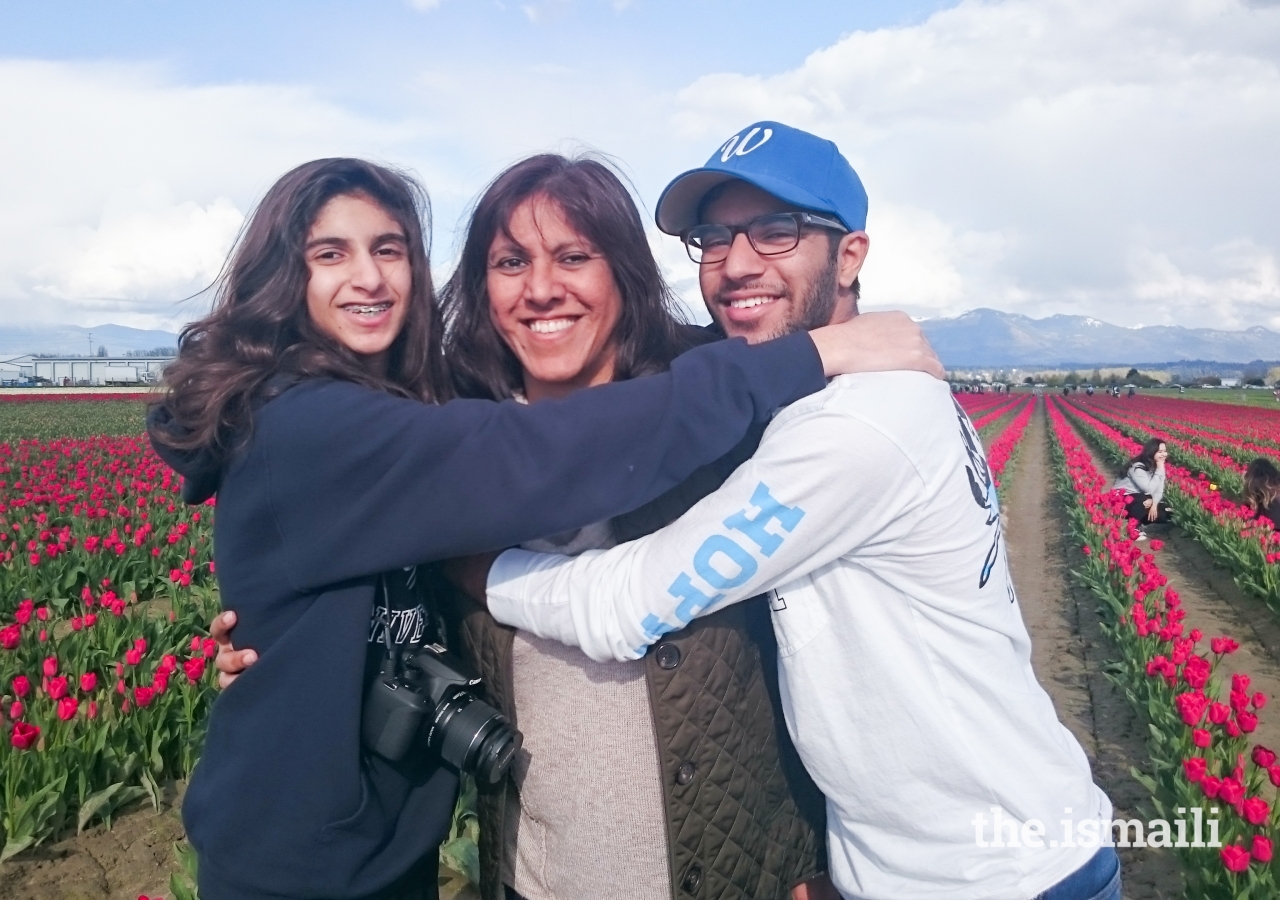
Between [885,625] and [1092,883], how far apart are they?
574 millimetres

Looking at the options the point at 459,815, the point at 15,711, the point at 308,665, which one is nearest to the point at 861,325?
the point at 308,665

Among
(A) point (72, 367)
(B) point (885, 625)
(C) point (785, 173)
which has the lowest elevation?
(A) point (72, 367)

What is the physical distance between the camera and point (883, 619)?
1503 millimetres

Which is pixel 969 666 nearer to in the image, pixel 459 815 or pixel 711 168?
pixel 711 168

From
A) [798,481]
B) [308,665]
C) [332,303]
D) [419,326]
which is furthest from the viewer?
[419,326]

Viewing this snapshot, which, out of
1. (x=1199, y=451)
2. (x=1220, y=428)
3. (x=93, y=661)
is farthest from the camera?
(x=1220, y=428)

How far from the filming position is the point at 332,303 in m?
1.88

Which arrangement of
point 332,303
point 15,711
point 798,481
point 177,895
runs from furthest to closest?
1. point 15,711
2. point 177,895
3. point 332,303
4. point 798,481

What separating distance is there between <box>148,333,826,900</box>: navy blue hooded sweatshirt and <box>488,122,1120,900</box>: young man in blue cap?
0.42 ft

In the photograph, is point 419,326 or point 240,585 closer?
point 240,585

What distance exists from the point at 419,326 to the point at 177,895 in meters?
2.07

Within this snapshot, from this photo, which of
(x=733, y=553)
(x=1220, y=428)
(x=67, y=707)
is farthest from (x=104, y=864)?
(x=1220, y=428)

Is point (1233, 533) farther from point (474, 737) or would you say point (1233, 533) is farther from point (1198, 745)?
point (474, 737)

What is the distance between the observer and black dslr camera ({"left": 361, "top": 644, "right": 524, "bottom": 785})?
5.15 ft
